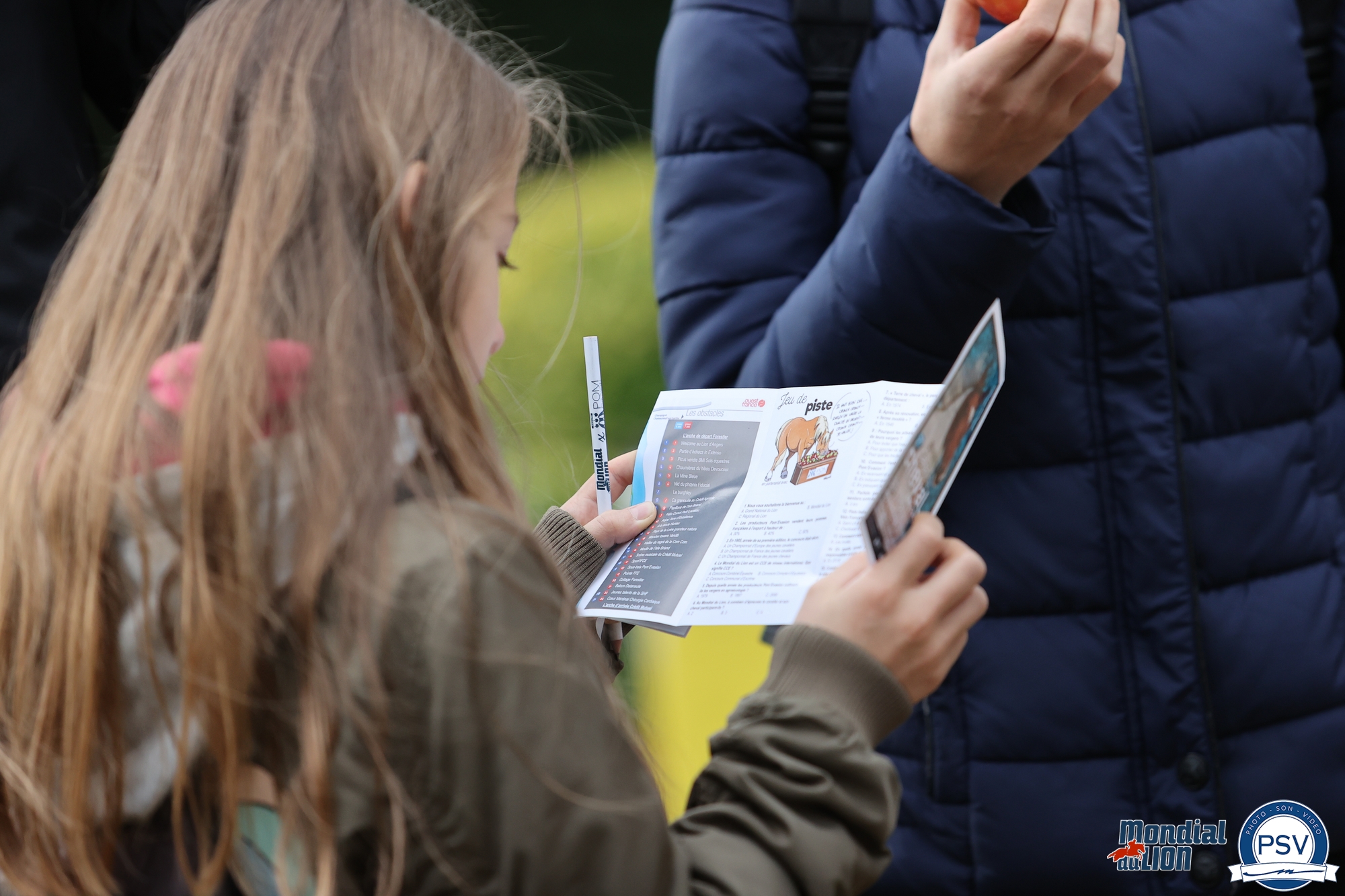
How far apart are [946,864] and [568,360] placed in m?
1.87

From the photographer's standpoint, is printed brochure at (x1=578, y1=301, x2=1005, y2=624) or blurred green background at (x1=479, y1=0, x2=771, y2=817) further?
blurred green background at (x1=479, y1=0, x2=771, y2=817)

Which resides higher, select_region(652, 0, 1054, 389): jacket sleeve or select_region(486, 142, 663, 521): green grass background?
select_region(652, 0, 1054, 389): jacket sleeve

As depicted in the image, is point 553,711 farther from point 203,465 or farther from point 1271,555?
point 1271,555

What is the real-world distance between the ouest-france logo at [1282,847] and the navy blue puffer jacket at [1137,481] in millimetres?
18

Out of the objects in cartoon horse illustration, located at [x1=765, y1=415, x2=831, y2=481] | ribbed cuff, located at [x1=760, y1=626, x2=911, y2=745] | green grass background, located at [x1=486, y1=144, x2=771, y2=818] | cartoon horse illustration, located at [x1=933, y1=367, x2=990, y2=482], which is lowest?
green grass background, located at [x1=486, y1=144, x2=771, y2=818]

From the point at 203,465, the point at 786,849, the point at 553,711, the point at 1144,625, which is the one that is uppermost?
the point at 203,465

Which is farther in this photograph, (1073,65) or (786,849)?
(1073,65)

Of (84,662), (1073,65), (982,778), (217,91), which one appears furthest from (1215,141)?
(84,662)

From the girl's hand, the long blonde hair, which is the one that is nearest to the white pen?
the girl's hand

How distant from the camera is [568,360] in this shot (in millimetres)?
2986

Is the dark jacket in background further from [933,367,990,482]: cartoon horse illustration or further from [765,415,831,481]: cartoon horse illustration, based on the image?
[933,367,990,482]: cartoon horse illustration

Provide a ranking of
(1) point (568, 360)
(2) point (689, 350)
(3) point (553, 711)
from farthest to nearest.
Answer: (1) point (568, 360) < (2) point (689, 350) < (3) point (553, 711)

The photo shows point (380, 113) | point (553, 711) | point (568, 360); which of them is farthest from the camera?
point (568, 360)

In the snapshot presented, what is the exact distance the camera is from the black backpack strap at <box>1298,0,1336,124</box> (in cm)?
149
